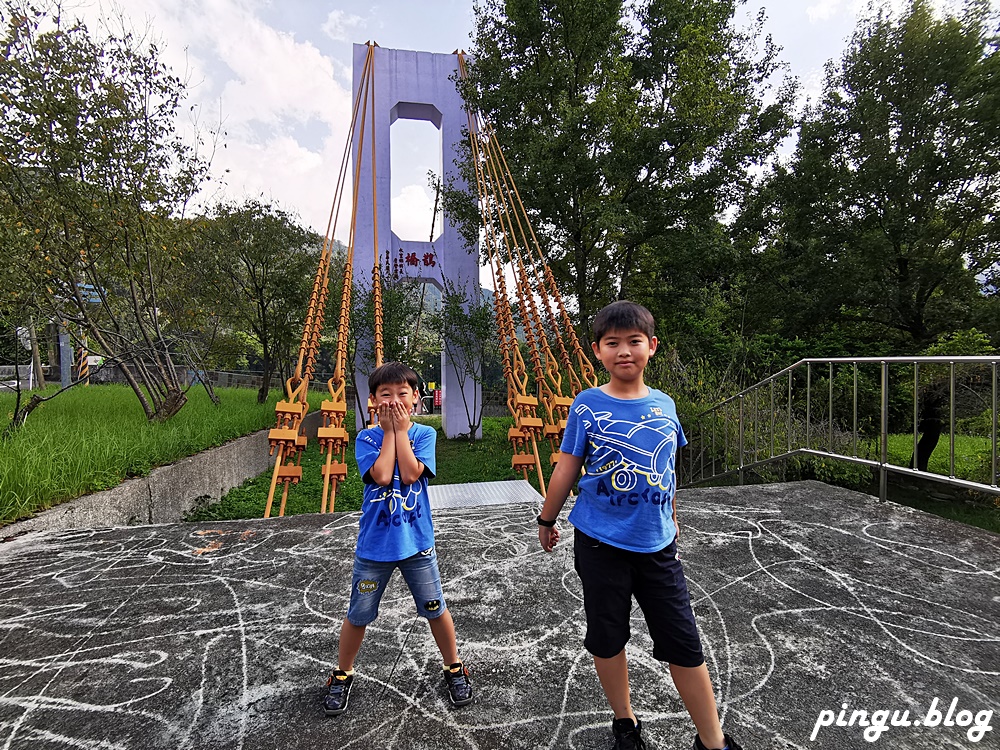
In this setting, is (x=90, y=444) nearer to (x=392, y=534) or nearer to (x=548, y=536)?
(x=392, y=534)

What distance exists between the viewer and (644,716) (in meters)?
1.35

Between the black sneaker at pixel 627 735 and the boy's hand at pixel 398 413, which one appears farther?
the boy's hand at pixel 398 413

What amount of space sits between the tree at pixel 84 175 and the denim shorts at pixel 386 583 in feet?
16.9

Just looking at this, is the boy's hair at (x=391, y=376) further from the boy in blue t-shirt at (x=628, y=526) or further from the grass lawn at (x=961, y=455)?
the grass lawn at (x=961, y=455)

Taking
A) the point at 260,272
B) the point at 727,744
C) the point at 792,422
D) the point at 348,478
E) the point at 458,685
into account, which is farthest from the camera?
the point at 260,272

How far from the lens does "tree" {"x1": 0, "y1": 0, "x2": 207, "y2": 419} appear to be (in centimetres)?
456

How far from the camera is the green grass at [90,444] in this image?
3.12m

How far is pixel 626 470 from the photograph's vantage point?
3.91 feet

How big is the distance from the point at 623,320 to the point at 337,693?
1214 mm

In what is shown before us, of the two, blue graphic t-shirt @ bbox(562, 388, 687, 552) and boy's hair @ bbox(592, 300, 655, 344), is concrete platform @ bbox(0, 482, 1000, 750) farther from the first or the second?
boy's hair @ bbox(592, 300, 655, 344)

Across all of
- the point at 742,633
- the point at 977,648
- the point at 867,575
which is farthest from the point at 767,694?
the point at 867,575

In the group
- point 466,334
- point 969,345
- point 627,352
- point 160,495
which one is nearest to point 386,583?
point 627,352

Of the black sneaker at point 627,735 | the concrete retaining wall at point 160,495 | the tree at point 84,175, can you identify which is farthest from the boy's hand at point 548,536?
the tree at point 84,175

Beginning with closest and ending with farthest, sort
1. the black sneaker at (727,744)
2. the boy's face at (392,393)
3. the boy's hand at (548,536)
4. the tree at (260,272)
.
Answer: the black sneaker at (727,744), the boy's hand at (548,536), the boy's face at (392,393), the tree at (260,272)
